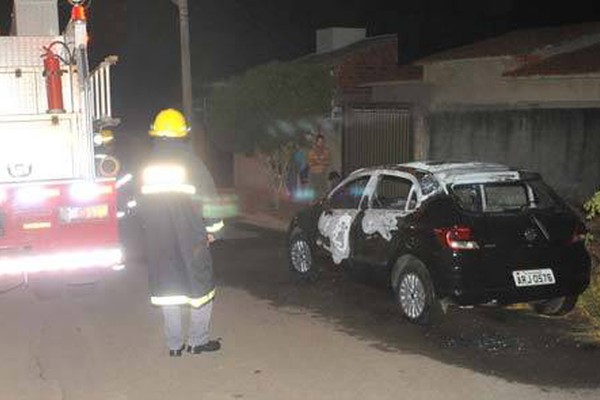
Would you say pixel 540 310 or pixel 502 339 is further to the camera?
pixel 540 310

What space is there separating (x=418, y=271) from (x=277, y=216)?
28.4 ft

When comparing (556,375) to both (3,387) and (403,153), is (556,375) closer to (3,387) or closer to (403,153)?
(3,387)

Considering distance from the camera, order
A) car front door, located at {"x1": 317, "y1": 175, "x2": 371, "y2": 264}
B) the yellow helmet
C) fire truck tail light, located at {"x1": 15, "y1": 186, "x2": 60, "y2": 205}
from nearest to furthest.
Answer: the yellow helmet, fire truck tail light, located at {"x1": 15, "y1": 186, "x2": 60, "y2": 205}, car front door, located at {"x1": 317, "y1": 175, "x2": 371, "y2": 264}

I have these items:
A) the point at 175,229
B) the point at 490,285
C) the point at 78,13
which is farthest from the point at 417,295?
the point at 78,13

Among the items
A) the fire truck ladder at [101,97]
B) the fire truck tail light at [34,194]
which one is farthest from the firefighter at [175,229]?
the fire truck ladder at [101,97]

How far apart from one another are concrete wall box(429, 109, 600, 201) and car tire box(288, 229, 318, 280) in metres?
5.52

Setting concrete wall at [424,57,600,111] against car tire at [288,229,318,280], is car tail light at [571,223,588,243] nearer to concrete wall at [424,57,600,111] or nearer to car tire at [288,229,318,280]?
car tire at [288,229,318,280]

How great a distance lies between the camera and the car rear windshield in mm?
7363

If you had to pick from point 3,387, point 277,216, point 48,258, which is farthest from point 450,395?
point 277,216

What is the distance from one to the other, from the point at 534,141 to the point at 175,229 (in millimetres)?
8824

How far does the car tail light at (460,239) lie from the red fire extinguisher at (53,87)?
155 inches

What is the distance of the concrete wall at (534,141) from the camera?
41.8 feet

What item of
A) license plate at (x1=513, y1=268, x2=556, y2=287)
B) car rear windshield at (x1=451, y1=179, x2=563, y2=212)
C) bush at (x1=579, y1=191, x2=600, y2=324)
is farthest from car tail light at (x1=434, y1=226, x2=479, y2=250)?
bush at (x1=579, y1=191, x2=600, y2=324)

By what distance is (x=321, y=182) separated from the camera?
16.2 meters
